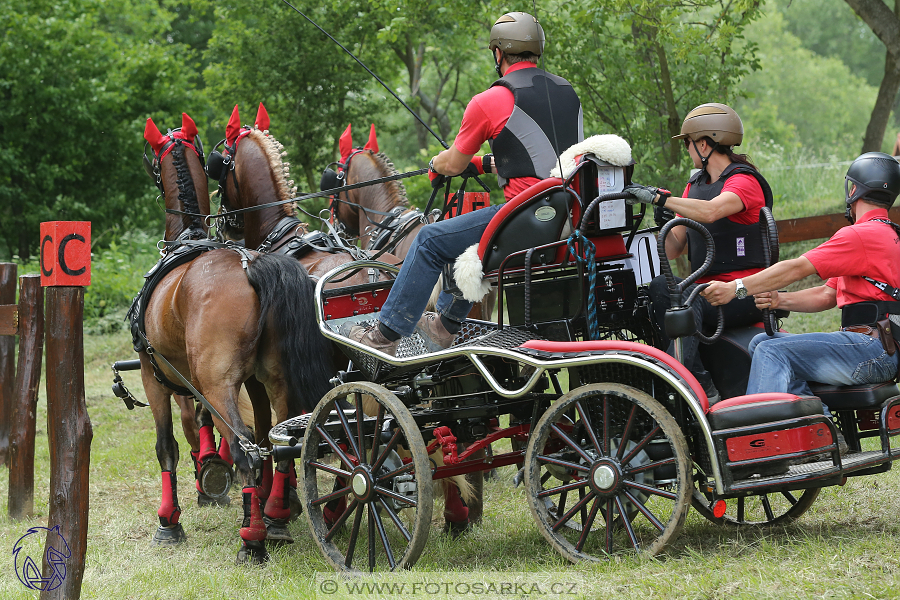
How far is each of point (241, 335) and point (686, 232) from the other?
8.17ft

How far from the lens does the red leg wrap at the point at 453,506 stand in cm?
491

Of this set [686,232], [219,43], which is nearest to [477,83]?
[219,43]

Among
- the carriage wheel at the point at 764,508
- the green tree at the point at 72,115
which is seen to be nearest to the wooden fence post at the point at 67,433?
the carriage wheel at the point at 764,508

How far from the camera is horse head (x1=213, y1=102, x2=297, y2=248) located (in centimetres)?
596

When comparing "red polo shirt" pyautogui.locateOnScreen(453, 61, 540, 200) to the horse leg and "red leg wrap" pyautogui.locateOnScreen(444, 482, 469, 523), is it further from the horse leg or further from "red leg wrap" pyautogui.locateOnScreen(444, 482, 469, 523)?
the horse leg

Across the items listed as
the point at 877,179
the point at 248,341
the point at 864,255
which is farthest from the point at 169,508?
the point at 877,179

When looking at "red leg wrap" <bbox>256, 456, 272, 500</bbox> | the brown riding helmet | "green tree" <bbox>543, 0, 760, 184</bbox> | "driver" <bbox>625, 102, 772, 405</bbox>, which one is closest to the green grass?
"red leg wrap" <bbox>256, 456, 272, 500</bbox>

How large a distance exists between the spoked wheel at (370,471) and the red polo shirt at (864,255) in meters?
1.93

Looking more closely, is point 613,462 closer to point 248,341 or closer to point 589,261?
point 589,261

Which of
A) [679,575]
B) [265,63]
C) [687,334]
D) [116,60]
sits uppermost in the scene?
[116,60]

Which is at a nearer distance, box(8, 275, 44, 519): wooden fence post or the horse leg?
the horse leg

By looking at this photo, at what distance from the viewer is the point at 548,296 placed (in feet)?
12.7

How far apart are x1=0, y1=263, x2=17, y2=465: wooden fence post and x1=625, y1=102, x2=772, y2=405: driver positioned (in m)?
5.82

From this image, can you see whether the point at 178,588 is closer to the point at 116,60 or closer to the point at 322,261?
the point at 322,261
